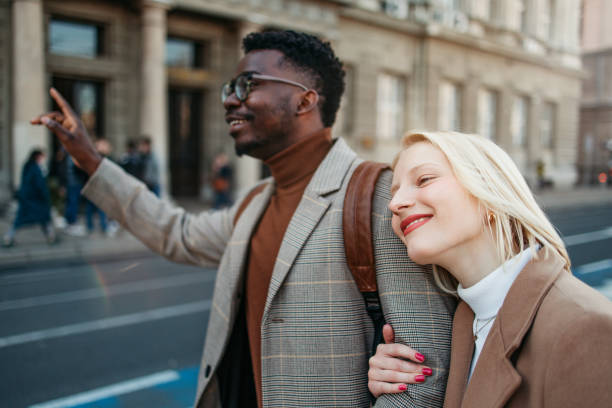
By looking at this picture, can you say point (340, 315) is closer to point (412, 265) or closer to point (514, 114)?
point (412, 265)

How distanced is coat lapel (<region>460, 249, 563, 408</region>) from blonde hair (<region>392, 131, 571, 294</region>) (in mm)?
60

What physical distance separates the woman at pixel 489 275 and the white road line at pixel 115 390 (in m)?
3.04

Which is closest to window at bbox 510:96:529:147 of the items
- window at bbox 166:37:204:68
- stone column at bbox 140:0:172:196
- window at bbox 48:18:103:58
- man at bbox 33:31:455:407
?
window at bbox 166:37:204:68

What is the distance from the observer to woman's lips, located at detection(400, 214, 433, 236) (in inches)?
52.1

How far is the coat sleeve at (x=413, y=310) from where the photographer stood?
1.33 metres

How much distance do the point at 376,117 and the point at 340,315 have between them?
19.7m

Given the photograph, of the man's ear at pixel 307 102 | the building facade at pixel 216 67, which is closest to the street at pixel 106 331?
the man's ear at pixel 307 102

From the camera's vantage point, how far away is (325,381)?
1.53 meters

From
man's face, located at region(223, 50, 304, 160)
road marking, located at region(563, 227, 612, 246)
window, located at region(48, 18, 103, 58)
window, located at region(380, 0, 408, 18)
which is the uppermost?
window, located at region(380, 0, 408, 18)

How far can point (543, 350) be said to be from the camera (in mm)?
1060

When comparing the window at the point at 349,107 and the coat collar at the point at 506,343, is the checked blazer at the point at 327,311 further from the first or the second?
the window at the point at 349,107

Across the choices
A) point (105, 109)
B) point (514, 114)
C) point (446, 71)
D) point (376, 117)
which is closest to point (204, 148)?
point (105, 109)

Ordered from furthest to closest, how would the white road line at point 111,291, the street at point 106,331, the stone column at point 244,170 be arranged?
the stone column at point 244,170
the white road line at point 111,291
the street at point 106,331

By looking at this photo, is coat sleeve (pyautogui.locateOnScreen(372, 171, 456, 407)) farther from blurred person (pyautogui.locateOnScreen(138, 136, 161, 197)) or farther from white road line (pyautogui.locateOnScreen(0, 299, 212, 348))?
blurred person (pyautogui.locateOnScreen(138, 136, 161, 197))
